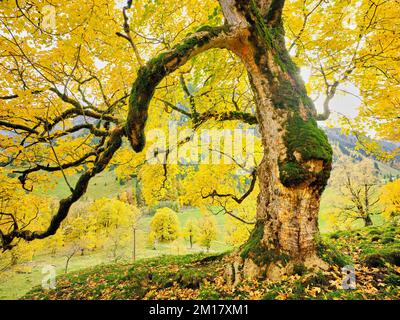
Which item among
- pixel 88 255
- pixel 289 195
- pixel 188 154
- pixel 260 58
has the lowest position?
pixel 88 255

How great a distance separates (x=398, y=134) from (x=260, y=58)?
37.0ft

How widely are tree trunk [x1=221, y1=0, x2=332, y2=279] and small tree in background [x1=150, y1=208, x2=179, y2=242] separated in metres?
51.5

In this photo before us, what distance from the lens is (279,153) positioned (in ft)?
13.9

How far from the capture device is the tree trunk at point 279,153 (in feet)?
12.9

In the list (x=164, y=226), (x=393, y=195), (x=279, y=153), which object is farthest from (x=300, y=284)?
(x=164, y=226)

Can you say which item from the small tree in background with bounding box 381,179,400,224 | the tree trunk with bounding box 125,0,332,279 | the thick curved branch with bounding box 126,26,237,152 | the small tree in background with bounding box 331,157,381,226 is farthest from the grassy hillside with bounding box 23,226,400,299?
the small tree in background with bounding box 331,157,381,226

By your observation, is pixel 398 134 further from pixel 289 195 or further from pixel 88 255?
pixel 88 255

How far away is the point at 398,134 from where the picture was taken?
11.3m

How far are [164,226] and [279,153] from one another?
178 feet

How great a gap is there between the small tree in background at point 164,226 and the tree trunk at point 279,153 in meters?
51.5

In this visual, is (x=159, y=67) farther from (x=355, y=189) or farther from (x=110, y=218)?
(x=110, y=218)

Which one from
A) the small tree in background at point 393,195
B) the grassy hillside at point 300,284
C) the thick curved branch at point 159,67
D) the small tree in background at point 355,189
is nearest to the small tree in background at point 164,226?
the small tree in background at point 355,189

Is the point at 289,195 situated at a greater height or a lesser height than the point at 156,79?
lesser
